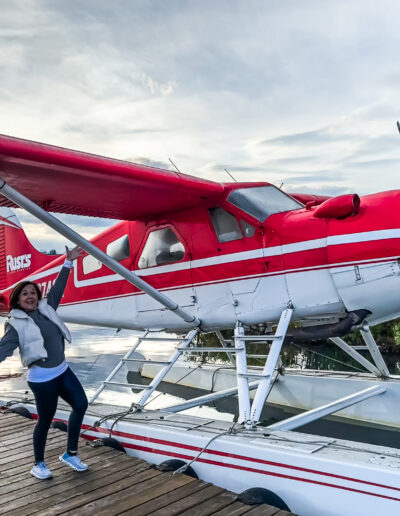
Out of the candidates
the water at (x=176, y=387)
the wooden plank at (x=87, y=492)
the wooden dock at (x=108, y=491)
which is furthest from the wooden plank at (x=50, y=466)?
the water at (x=176, y=387)

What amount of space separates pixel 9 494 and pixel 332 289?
116 inches

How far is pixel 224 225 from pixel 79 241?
4.70 ft

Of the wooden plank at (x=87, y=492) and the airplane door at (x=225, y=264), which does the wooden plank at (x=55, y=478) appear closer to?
the wooden plank at (x=87, y=492)

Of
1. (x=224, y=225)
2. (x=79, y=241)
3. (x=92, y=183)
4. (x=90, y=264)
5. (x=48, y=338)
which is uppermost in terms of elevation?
(x=92, y=183)

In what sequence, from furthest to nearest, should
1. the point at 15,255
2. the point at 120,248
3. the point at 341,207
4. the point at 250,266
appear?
the point at 15,255 → the point at 120,248 → the point at 250,266 → the point at 341,207

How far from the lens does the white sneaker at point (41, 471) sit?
361cm

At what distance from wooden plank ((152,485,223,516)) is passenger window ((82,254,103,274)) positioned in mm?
3396

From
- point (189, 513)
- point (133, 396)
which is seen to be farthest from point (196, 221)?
point (133, 396)

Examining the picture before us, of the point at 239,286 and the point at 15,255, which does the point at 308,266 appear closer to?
the point at 239,286

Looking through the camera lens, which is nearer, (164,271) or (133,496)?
(133,496)

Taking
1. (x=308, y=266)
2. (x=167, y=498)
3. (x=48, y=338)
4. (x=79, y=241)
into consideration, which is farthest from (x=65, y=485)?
(x=308, y=266)

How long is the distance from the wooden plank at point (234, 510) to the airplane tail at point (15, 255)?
5344 millimetres

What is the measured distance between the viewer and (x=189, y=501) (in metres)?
3.26

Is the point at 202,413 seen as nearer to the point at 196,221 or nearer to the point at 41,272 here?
the point at 41,272
